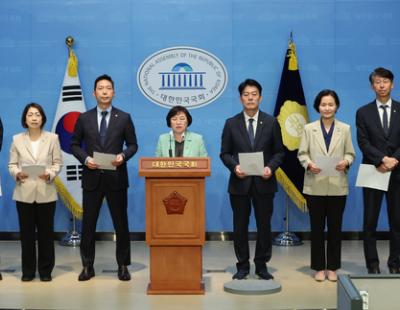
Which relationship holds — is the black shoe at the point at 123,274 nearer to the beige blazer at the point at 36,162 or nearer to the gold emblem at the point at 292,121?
the beige blazer at the point at 36,162

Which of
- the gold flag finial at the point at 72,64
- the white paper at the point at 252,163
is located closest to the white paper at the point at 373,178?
the white paper at the point at 252,163

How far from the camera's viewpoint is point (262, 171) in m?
5.68

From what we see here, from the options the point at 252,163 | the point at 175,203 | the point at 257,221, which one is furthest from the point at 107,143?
the point at 257,221

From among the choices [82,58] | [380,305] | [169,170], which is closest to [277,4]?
[82,58]

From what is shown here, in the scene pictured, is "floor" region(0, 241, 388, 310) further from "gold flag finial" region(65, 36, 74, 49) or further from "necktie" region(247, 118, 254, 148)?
"gold flag finial" region(65, 36, 74, 49)

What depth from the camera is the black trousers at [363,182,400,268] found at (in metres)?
5.79

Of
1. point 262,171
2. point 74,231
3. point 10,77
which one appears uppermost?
point 10,77

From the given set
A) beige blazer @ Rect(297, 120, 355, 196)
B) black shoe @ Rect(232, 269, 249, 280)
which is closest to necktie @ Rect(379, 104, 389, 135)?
beige blazer @ Rect(297, 120, 355, 196)

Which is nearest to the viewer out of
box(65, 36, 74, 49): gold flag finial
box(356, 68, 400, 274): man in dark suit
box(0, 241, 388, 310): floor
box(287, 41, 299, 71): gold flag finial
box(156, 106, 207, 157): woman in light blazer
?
box(0, 241, 388, 310): floor

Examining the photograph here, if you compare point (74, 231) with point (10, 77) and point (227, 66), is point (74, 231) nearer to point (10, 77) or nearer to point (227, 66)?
point (10, 77)

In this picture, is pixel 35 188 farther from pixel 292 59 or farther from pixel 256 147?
pixel 292 59

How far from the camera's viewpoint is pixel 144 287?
5.61 meters

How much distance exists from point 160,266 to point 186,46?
3.09 m

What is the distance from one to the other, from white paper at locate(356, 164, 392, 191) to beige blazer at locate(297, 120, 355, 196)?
13 centimetres
